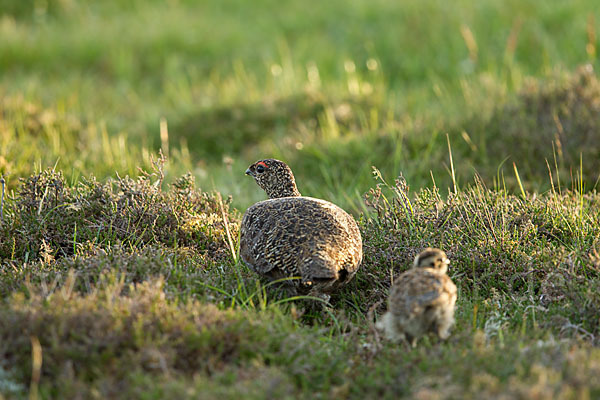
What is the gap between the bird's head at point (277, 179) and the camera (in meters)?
5.63

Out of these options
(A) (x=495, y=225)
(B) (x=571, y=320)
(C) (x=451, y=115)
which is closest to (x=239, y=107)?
(C) (x=451, y=115)

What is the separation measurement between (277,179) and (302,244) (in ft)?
4.86

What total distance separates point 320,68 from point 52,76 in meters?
4.72

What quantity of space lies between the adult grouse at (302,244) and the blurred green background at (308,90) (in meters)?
1.69

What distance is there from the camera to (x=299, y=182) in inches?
280

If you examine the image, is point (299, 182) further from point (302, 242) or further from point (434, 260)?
point (434, 260)

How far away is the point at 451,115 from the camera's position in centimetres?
771

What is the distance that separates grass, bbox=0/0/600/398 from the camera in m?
3.37

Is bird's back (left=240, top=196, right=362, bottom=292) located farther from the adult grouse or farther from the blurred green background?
the blurred green background

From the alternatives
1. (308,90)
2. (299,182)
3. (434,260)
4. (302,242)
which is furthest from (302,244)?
(308,90)

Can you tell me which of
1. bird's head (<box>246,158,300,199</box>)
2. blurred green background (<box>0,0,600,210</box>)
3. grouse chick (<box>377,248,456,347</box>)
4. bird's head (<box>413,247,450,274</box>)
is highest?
blurred green background (<box>0,0,600,210</box>)

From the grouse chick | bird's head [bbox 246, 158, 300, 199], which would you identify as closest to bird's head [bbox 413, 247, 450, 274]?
the grouse chick

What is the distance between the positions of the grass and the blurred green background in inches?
1.6

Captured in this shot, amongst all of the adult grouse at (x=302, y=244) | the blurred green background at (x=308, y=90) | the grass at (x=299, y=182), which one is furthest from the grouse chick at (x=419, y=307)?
the blurred green background at (x=308, y=90)
